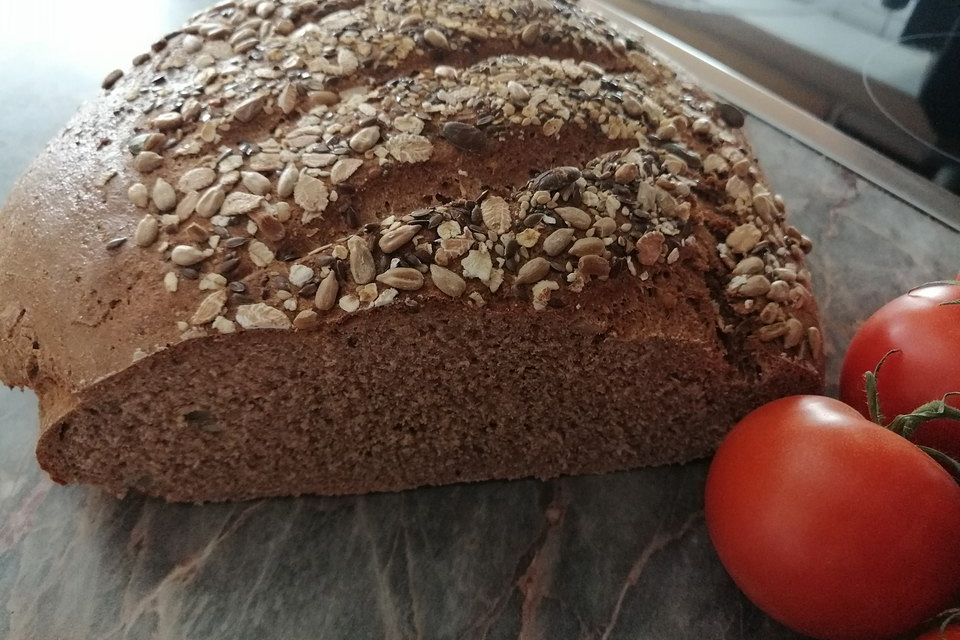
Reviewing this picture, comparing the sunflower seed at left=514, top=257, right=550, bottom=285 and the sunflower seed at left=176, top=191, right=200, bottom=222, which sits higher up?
the sunflower seed at left=176, top=191, right=200, bottom=222

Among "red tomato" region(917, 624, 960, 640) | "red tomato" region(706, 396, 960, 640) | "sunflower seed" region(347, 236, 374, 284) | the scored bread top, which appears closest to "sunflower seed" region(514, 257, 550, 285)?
the scored bread top

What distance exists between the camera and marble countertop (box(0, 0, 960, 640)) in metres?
1.60

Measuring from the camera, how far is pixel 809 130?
244 cm

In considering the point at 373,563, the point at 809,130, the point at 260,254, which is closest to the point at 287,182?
the point at 260,254

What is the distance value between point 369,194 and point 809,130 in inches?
63.8

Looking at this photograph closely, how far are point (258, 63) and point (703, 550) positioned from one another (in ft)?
4.91

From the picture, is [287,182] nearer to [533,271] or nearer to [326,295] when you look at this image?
[326,295]

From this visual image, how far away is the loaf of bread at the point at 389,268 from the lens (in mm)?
1442

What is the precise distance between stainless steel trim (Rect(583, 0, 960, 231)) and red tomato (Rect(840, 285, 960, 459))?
806 millimetres

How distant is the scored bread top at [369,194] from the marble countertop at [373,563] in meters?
0.40

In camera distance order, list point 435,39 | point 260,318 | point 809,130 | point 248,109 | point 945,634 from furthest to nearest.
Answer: point 809,130 < point 435,39 < point 248,109 < point 260,318 < point 945,634

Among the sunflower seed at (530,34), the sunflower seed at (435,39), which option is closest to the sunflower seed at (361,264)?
the sunflower seed at (435,39)

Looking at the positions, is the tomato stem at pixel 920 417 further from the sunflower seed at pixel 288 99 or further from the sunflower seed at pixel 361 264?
the sunflower seed at pixel 288 99

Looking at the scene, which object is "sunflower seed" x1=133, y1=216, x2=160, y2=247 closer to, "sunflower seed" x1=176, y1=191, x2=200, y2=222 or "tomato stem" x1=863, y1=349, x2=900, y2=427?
"sunflower seed" x1=176, y1=191, x2=200, y2=222
